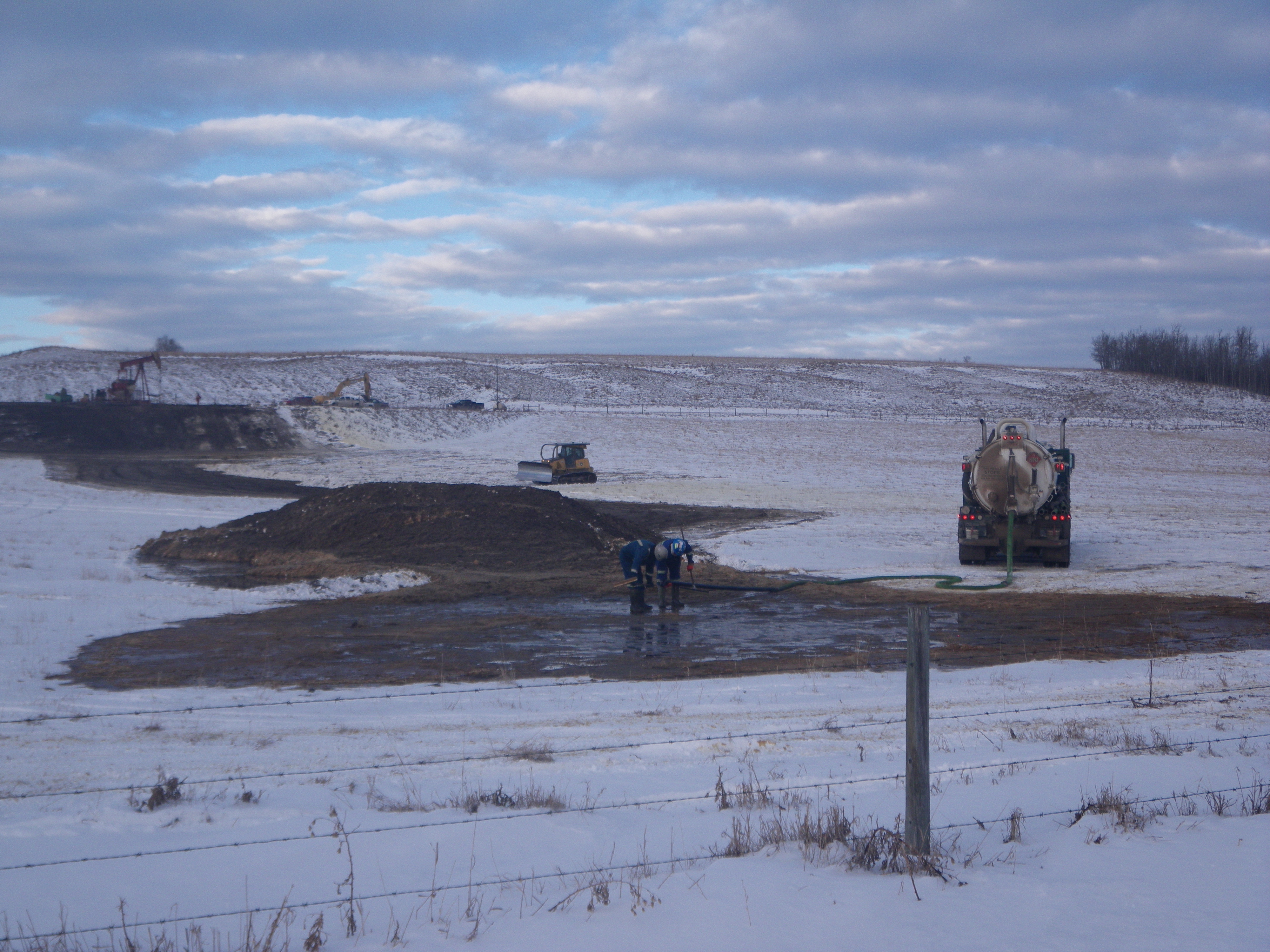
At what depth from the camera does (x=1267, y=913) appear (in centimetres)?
429

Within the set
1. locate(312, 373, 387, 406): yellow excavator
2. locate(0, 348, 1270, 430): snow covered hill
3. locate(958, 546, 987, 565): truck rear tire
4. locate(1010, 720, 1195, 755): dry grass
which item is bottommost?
locate(958, 546, 987, 565): truck rear tire

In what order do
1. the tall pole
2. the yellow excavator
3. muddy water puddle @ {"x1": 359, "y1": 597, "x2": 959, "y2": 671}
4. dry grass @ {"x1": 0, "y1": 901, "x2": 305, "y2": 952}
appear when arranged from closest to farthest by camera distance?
dry grass @ {"x1": 0, "y1": 901, "x2": 305, "y2": 952} → the tall pole → muddy water puddle @ {"x1": 359, "y1": 597, "x2": 959, "y2": 671} → the yellow excavator

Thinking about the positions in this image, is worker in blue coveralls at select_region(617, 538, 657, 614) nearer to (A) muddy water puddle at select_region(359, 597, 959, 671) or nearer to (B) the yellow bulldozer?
(A) muddy water puddle at select_region(359, 597, 959, 671)

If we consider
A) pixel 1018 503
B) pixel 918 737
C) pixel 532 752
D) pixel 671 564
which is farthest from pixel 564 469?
pixel 918 737

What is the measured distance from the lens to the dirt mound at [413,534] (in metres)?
21.9

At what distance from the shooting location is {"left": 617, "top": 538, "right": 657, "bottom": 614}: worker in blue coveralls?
628 inches

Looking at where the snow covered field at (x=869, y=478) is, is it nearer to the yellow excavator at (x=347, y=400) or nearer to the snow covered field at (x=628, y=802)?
the snow covered field at (x=628, y=802)

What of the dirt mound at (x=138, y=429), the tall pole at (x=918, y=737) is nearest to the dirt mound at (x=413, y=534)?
the tall pole at (x=918, y=737)

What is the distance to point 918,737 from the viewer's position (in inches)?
186

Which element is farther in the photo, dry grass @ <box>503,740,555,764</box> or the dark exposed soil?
the dark exposed soil

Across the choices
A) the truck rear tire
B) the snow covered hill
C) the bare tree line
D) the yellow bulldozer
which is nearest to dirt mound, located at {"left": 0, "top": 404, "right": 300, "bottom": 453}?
the snow covered hill

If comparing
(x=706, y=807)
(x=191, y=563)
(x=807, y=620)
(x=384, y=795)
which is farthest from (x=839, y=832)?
(x=191, y=563)

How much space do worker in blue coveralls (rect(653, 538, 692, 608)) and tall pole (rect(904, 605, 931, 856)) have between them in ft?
35.3

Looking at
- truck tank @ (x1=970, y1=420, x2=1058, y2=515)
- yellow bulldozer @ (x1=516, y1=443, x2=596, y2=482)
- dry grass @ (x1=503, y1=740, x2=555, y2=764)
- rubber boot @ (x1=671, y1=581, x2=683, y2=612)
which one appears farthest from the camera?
yellow bulldozer @ (x1=516, y1=443, x2=596, y2=482)
